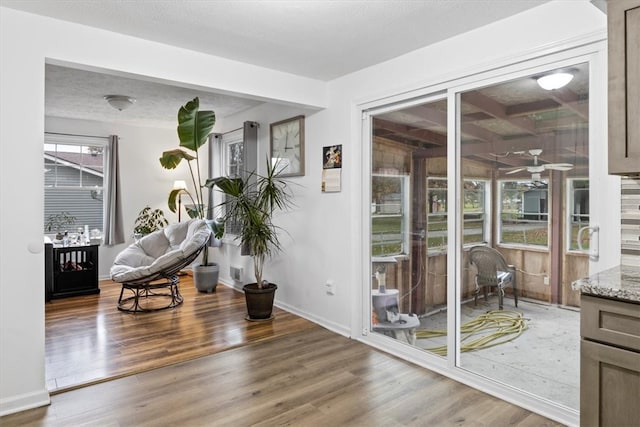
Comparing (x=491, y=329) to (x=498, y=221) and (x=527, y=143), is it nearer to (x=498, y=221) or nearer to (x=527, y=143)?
(x=498, y=221)

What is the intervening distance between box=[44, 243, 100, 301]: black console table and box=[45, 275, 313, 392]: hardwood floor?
0.70 ft

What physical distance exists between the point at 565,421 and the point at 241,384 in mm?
1943

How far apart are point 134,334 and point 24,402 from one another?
131cm

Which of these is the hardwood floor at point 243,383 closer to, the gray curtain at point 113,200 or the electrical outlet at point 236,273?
the electrical outlet at point 236,273

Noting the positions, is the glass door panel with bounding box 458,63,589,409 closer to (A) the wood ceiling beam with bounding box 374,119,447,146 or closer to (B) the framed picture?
(A) the wood ceiling beam with bounding box 374,119,447,146

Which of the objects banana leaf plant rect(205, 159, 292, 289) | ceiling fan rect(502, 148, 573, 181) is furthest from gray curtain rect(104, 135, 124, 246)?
ceiling fan rect(502, 148, 573, 181)

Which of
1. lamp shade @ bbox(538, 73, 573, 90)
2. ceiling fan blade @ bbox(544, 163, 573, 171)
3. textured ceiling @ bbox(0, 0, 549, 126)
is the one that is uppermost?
textured ceiling @ bbox(0, 0, 549, 126)

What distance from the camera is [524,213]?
2494 mm

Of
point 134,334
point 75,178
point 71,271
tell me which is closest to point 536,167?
point 134,334

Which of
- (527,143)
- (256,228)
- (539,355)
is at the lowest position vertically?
(539,355)

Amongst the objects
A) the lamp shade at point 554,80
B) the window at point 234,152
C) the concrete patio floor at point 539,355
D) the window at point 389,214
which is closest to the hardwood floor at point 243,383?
the concrete patio floor at point 539,355

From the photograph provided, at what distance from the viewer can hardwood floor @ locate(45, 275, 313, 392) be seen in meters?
2.99

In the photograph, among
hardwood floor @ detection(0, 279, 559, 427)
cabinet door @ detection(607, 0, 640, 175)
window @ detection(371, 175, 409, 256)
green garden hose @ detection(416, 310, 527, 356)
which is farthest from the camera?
window @ detection(371, 175, 409, 256)

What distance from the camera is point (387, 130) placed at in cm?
345
